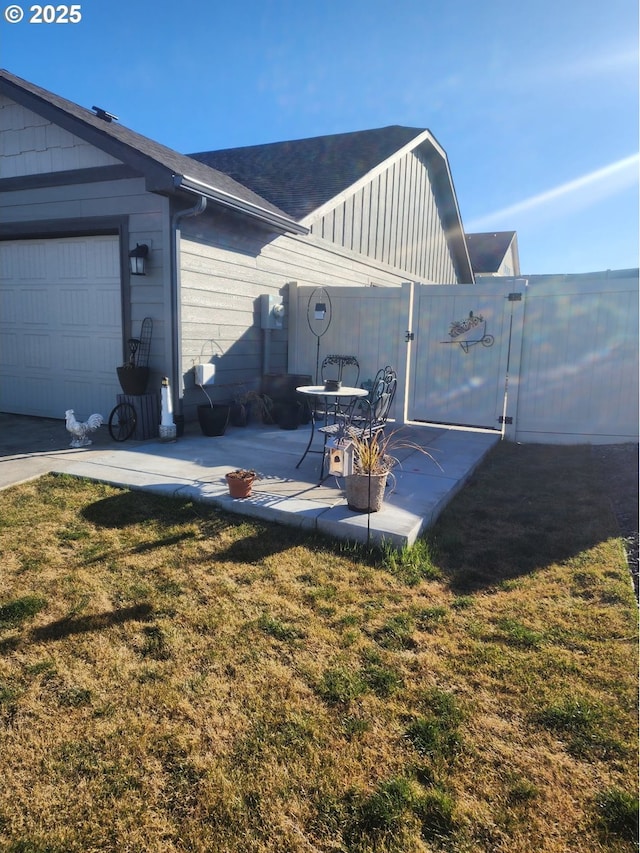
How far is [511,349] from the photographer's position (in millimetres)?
6668

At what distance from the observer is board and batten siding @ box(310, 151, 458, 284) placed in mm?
9531

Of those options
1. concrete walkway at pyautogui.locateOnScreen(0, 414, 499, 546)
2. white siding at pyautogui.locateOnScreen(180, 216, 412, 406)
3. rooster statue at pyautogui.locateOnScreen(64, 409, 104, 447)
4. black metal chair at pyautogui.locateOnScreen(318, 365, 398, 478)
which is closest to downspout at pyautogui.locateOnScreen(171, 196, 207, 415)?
white siding at pyautogui.locateOnScreen(180, 216, 412, 406)

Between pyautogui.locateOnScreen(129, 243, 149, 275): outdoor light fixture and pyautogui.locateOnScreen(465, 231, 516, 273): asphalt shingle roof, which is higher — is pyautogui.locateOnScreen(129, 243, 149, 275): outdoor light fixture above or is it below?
below

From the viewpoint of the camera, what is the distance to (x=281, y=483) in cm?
429

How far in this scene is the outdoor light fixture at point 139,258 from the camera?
578cm

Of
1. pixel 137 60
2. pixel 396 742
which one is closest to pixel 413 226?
pixel 137 60

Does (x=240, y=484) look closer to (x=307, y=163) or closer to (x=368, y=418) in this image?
(x=368, y=418)

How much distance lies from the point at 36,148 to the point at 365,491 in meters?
5.78

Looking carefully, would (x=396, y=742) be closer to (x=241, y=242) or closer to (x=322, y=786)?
(x=322, y=786)

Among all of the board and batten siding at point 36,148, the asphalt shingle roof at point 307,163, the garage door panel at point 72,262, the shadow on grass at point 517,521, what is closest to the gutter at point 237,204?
the asphalt shingle roof at point 307,163

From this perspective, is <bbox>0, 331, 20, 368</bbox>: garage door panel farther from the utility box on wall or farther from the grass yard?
the grass yard

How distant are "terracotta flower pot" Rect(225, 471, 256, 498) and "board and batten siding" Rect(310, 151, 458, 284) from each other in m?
5.80

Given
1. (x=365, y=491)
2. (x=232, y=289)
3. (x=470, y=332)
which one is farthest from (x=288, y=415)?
(x=365, y=491)

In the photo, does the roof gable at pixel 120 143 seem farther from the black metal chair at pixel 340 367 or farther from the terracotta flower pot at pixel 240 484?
the terracotta flower pot at pixel 240 484
